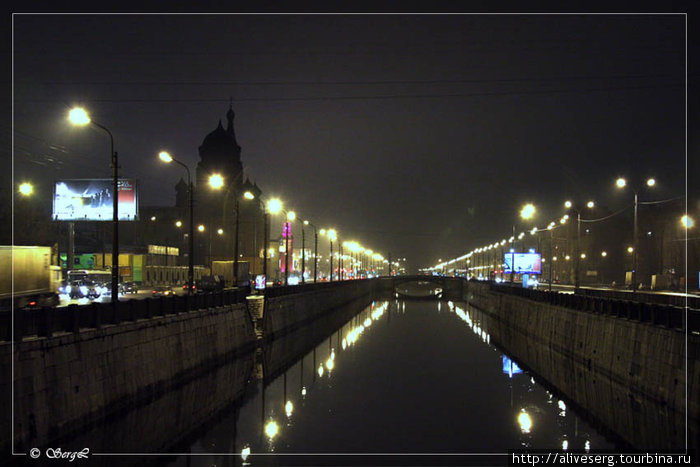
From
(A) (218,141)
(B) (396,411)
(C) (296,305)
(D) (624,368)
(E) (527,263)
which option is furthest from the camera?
(A) (218,141)

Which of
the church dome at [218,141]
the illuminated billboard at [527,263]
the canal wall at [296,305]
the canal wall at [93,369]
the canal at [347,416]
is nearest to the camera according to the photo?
the canal wall at [93,369]

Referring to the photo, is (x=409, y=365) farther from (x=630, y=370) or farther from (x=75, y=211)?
(x=75, y=211)

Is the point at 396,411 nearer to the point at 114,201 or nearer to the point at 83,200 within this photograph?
the point at 114,201

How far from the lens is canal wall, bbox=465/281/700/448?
24406 mm

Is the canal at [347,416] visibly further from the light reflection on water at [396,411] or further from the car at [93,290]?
the car at [93,290]

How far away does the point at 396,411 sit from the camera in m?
30.6

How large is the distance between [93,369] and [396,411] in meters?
12.4

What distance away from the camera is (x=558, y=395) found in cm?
3475

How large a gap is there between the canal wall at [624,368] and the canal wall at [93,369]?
1704cm

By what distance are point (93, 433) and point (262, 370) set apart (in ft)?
65.3

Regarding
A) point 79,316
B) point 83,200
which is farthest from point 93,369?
point 83,200

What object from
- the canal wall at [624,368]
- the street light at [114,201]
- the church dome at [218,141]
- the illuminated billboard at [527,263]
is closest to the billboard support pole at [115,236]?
the street light at [114,201]

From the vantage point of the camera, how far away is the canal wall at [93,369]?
1912cm

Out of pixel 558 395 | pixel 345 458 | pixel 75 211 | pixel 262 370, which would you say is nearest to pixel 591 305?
pixel 558 395
